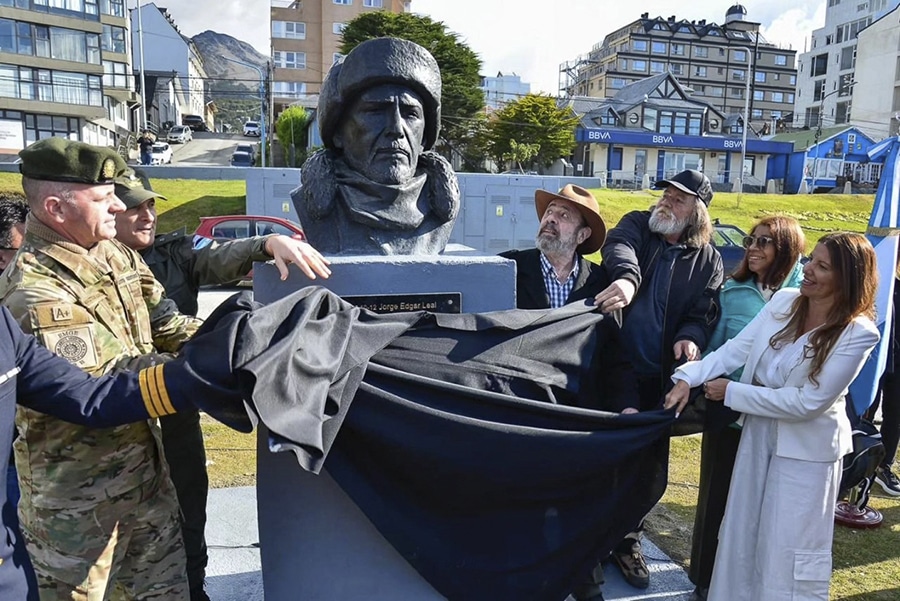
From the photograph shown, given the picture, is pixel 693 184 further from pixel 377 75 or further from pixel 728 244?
pixel 728 244

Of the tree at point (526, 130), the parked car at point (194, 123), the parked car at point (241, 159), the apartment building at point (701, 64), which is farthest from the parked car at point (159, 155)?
the apartment building at point (701, 64)

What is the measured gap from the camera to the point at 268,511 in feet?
8.20

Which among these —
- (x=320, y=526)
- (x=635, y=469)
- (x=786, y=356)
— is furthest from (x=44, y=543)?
(x=786, y=356)

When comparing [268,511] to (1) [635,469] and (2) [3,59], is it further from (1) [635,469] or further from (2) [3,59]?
(2) [3,59]

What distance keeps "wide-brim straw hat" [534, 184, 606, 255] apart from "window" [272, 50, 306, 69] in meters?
50.5

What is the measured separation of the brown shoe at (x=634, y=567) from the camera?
10.9ft

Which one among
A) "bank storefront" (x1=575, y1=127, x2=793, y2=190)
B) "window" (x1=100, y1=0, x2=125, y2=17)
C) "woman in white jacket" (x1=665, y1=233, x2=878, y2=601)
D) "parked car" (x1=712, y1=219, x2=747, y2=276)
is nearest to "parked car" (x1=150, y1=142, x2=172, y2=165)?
"window" (x1=100, y1=0, x2=125, y2=17)

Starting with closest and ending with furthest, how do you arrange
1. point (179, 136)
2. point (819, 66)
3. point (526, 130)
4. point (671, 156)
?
point (526, 130) → point (671, 156) → point (179, 136) → point (819, 66)

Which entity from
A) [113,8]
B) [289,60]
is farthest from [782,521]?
[289,60]

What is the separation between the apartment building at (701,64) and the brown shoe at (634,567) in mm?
64705

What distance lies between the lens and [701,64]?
70.6 metres

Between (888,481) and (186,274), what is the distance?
188 inches

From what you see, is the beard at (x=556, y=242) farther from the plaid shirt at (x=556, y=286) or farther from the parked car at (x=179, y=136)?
the parked car at (x=179, y=136)

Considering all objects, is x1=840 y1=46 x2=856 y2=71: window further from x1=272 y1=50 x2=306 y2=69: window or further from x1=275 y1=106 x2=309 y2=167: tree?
x1=275 y1=106 x2=309 y2=167: tree
